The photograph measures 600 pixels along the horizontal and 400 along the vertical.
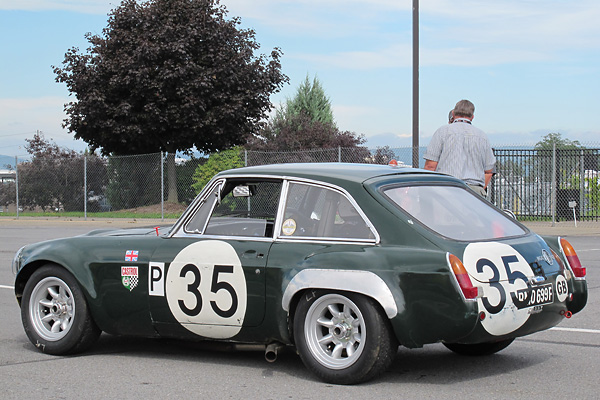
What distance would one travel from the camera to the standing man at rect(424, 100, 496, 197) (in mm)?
8586

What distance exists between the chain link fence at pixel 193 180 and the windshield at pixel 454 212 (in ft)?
47.3

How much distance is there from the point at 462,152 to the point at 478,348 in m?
2.93

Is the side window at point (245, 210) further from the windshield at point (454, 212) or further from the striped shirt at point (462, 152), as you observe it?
the striped shirt at point (462, 152)

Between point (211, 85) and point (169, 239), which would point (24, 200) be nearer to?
point (211, 85)

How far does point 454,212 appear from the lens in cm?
581

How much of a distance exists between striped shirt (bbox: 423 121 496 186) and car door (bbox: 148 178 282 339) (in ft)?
9.73

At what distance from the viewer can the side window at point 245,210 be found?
5.93m

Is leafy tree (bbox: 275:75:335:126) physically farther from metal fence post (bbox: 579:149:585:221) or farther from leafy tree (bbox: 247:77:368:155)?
metal fence post (bbox: 579:149:585:221)

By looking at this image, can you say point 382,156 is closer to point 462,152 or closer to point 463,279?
point 462,152

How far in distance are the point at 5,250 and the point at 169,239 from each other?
11.1 m

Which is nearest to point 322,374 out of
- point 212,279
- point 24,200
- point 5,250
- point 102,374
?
point 212,279

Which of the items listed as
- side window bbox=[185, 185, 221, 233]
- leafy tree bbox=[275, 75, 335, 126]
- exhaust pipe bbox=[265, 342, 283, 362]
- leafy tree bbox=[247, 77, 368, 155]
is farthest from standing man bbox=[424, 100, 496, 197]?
leafy tree bbox=[275, 75, 335, 126]

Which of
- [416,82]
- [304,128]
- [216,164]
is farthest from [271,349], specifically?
[304,128]

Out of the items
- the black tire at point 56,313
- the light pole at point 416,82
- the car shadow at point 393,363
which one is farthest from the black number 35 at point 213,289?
the light pole at point 416,82
